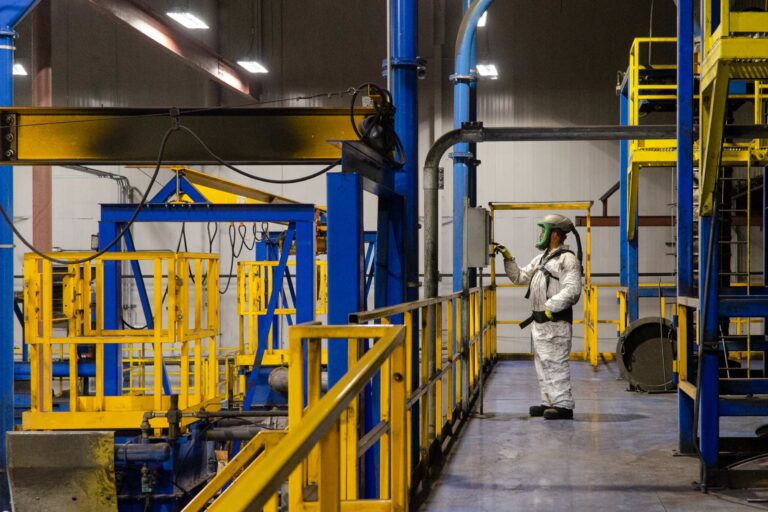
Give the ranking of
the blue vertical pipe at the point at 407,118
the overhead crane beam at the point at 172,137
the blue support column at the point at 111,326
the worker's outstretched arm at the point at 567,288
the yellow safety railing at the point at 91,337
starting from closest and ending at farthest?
the blue vertical pipe at the point at 407,118, the overhead crane beam at the point at 172,137, the worker's outstretched arm at the point at 567,288, the yellow safety railing at the point at 91,337, the blue support column at the point at 111,326

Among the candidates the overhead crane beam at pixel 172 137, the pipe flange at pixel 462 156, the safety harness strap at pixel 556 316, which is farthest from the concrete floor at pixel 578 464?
the pipe flange at pixel 462 156

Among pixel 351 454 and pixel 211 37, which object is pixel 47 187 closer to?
pixel 211 37

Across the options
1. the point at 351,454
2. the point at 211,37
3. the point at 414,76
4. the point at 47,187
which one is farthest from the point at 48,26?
the point at 351,454

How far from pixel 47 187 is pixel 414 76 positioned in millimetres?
14474

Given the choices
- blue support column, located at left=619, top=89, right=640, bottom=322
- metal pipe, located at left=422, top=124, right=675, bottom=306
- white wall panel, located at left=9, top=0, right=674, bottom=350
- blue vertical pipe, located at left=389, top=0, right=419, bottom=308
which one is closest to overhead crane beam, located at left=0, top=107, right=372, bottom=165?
blue vertical pipe, located at left=389, top=0, right=419, bottom=308

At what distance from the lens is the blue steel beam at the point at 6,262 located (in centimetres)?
905

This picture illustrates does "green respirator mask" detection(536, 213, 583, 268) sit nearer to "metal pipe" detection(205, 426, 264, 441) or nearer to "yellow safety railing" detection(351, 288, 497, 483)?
"yellow safety railing" detection(351, 288, 497, 483)

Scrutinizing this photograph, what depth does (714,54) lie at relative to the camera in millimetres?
5688

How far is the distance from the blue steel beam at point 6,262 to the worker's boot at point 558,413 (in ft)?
19.4

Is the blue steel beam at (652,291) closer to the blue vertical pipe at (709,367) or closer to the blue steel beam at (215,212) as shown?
the blue steel beam at (215,212)

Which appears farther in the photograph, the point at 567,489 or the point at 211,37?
the point at 211,37

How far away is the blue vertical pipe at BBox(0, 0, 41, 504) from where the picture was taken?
9.07 m

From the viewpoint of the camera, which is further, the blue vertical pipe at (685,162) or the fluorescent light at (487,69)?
the fluorescent light at (487,69)

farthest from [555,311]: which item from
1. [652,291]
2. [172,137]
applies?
[172,137]
